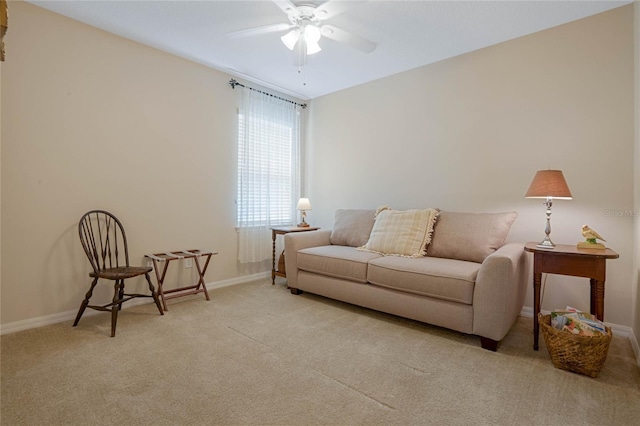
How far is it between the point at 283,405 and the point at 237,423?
230 millimetres

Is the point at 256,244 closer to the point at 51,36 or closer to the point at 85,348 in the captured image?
the point at 85,348

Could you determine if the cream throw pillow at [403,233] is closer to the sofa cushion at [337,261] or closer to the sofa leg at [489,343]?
the sofa cushion at [337,261]

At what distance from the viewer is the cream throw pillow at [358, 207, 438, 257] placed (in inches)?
115

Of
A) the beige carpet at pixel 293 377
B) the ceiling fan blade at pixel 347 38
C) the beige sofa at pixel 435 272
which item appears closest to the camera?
the beige carpet at pixel 293 377

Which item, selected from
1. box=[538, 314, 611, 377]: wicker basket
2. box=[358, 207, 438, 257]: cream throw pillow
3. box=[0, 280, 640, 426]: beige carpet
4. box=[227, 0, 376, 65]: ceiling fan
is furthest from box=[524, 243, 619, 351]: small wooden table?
box=[227, 0, 376, 65]: ceiling fan

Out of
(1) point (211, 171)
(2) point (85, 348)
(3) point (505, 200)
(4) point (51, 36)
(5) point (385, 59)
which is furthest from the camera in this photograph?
(1) point (211, 171)

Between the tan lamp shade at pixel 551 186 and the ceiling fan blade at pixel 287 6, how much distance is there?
216 cm

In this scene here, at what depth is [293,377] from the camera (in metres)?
1.79

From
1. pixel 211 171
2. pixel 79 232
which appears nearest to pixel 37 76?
pixel 79 232

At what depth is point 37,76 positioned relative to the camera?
2482 millimetres

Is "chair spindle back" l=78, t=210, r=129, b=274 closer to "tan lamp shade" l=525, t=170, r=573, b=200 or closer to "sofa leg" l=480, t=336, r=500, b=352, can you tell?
"sofa leg" l=480, t=336, r=500, b=352

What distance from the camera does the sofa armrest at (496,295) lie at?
2066mm

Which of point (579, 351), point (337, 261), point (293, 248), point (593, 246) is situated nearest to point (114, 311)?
point (293, 248)

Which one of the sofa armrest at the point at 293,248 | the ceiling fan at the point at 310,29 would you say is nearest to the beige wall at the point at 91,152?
the sofa armrest at the point at 293,248
